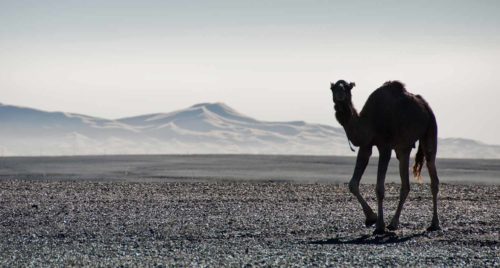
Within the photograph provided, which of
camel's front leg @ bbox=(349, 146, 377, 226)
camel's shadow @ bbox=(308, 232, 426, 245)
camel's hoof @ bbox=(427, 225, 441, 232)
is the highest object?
camel's front leg @ bbox=(349, 146, 377, 226)

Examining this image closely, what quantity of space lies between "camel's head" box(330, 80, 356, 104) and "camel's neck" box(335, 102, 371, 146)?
0.21m

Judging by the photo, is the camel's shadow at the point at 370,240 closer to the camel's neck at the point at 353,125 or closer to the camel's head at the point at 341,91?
the camel's neck at the point at 353,125

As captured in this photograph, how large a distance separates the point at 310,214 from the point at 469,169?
92.5 feet

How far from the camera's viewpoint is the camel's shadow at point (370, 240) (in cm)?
1805

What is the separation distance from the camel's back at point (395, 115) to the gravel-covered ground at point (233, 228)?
78.7 inches

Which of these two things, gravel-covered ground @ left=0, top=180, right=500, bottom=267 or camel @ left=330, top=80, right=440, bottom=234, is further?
camel @ left=330, top=80, right=440, bottom=234

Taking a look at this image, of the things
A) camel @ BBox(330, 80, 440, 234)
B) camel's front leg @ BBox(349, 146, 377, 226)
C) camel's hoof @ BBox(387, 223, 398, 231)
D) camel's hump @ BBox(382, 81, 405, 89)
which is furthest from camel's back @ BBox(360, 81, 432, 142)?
camel's hoof @ BBox(387, 223, 398, 231)

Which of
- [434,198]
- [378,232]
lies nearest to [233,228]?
[378,232]

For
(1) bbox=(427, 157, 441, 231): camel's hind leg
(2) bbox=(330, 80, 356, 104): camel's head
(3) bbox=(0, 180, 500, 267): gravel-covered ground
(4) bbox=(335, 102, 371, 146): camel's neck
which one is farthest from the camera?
(1) bbox=(427, 157, 441, 231): camel's hind leg

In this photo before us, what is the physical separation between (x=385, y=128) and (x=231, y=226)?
3.79 meters

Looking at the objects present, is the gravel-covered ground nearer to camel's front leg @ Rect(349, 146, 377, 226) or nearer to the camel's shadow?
the camel's shadow

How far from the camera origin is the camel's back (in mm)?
19766

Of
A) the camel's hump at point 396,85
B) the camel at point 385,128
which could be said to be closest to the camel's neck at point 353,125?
the camel at point 385,128

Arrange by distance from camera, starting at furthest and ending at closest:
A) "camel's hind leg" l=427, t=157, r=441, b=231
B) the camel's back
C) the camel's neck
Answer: "camel's hind leg" l=427, t=157, r=441, b=231 → the camel's back → the camel's neck
